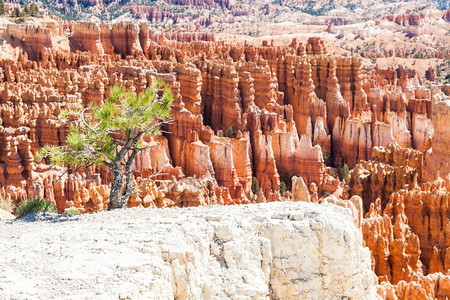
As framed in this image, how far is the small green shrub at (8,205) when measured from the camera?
65.0 feet

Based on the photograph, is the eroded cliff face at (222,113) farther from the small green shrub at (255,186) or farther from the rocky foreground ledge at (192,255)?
the rocky foreground ledge at (192,255)

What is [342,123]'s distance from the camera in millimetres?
40156

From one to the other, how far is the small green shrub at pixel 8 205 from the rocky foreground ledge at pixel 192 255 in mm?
8527

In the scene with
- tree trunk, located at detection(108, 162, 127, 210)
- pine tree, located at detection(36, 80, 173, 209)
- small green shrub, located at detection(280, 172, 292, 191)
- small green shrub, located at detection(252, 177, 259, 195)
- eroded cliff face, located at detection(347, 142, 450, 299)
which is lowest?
small green shrub, located at detection(280, 172, 292, 191)

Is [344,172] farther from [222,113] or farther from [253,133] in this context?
[222,113]

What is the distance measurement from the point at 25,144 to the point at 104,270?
59.8 feet

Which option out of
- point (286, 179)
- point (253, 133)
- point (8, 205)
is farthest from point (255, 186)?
point (8, 205)

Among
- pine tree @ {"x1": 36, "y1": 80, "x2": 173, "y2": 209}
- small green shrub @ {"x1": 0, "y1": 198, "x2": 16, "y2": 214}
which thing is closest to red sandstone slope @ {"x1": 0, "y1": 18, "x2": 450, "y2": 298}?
small green shrub @ {"x1": 0, "y1": 198, "x2": 16, "y2": 214}

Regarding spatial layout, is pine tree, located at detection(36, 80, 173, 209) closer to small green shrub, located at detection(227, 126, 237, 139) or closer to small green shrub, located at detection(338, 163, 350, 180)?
small green shrub, located at detection(227, 126, 237, 139)

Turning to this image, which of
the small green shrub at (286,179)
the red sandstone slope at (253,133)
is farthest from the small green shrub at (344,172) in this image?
the small green shrub at (286,179)

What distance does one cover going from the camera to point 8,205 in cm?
2002

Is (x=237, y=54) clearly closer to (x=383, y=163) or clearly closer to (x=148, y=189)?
(x=383, y=163)

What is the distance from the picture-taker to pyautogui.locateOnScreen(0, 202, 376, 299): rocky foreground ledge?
7988 mm

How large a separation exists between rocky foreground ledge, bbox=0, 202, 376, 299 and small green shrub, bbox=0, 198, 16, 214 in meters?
8.53
